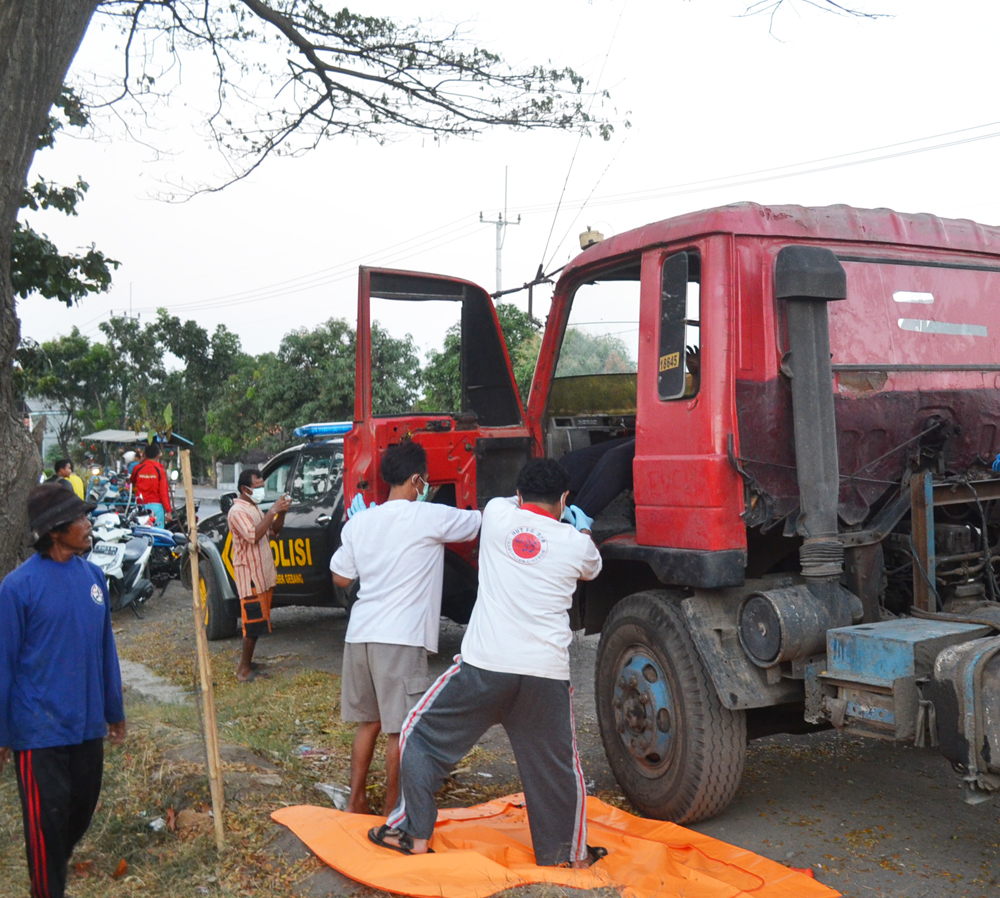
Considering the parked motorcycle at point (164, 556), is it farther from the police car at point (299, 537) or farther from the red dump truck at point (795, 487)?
the red dump truck at point (795, 487)

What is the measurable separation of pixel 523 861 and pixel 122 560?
759cm

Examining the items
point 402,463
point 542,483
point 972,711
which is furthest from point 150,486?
point 972,711

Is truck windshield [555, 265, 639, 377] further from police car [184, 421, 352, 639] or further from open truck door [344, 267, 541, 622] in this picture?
police car [184, 421, 352, 639]

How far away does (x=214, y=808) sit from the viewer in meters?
3.58

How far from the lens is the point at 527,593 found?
354cm

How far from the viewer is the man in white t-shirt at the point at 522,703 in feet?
11.5

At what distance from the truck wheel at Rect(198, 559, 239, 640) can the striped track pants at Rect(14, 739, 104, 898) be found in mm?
5389

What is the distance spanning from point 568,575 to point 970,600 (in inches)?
69.0

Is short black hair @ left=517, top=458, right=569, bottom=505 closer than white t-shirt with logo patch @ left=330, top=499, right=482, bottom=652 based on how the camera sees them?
Yes

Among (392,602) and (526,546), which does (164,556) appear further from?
(526,546)

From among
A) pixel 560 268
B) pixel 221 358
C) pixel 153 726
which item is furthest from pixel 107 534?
pixel 221 358

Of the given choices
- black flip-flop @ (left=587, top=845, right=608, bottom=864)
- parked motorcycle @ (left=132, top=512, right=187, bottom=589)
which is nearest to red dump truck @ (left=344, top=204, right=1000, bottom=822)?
black flip-flop @ (left=587, top=845, right=608, bottom=864)

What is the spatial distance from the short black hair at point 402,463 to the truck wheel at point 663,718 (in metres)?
1.18

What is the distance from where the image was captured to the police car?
8.02 metres
